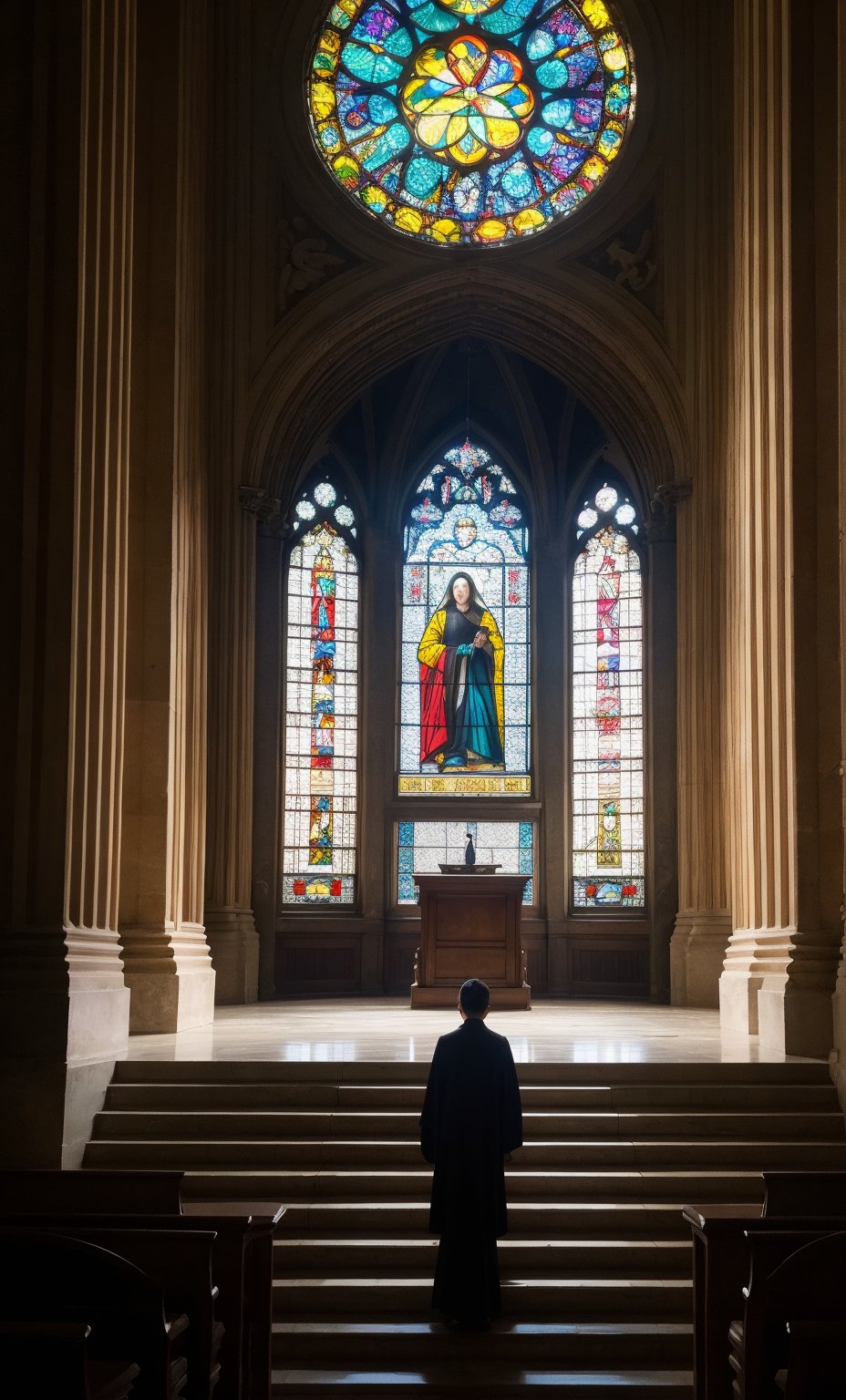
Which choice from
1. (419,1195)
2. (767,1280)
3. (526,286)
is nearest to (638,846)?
(526,286)

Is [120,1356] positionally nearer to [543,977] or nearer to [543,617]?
[543,977]

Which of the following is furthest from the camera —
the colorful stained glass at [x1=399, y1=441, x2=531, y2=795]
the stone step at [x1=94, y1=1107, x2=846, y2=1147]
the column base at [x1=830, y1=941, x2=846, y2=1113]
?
the colorful stained glass at [x1=399, y1=441, x2=531, y2=795]

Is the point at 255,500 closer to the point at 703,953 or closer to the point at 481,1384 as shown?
the point at 703,953

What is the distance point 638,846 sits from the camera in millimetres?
19797

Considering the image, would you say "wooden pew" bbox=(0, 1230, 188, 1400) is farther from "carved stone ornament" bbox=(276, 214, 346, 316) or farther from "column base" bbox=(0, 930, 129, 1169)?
"carved stone ornament" bbox=(276, 214, 346, 316)

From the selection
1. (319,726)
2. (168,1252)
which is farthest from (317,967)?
(168,1252)

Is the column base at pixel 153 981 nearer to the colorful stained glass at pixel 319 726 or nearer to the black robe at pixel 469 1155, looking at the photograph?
the black robe at pixel 469 1155

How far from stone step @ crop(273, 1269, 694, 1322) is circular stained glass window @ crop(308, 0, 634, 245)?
14028 millimetres

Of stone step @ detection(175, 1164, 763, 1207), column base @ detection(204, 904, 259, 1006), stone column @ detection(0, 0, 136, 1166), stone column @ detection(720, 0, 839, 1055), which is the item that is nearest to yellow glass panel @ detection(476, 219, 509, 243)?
stone column @ detection(720, 0, 839, 1055)

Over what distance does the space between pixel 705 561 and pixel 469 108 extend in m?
6.91

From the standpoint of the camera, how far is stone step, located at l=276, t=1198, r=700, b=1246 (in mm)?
7613

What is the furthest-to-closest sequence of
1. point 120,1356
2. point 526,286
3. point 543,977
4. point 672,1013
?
point 543,977 → point 526,286 → point 672,1013 → point 120,1356

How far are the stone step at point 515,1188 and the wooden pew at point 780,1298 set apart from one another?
258 centimetres

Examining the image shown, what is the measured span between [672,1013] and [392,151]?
435 inches
